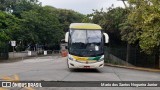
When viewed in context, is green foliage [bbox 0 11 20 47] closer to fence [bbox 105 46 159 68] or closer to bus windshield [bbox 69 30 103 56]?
fence [bbox 105 46 159 68]

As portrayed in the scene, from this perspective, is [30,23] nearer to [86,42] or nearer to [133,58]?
[133,58]

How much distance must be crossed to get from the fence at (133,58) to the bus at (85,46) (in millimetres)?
14741

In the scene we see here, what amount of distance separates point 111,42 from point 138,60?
800cm

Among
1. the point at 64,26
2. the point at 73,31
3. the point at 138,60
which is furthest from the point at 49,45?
the point at 73,31

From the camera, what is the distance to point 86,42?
2898 cm

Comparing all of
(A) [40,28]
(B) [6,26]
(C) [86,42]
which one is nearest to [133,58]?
(C) [86,42]

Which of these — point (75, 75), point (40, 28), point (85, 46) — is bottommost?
point (75, 75)

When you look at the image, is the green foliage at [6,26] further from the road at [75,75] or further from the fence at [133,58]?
the road at [75,75]

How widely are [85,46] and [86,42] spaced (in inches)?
11.9

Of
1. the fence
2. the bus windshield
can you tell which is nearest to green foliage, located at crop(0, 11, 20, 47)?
the fence

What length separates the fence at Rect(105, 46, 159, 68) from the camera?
43.8 metres

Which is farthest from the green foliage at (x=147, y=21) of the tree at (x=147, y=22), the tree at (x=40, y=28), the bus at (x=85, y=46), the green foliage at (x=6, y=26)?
the tree at (x=40, y=28)

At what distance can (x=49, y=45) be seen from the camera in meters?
96.4

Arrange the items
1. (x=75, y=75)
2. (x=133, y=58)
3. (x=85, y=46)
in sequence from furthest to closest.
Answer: (x=133, y=58) → (x=85, y=46) → (x=75, y=75)
